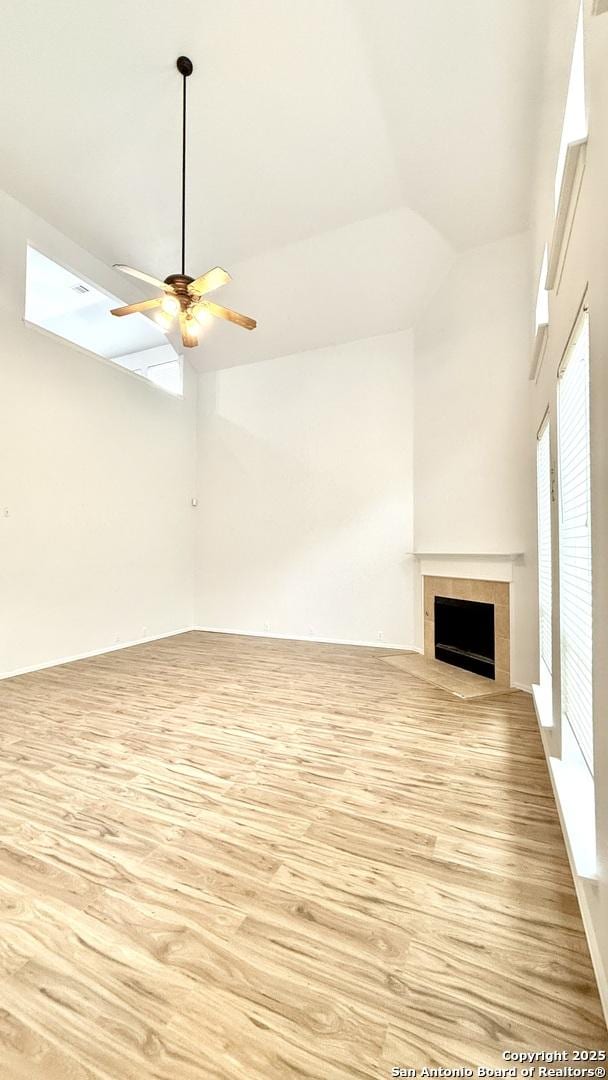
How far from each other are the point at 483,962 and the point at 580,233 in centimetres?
240

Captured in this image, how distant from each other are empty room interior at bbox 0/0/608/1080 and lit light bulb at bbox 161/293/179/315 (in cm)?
4

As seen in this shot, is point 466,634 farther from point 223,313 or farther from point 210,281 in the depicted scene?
point 210,281

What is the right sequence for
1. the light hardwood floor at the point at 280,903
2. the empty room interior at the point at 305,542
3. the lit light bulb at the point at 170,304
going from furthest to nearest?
the lit light bulb at the point at 170,304, the empty room interior at the point at 305,542, the light hardwood floor at the point at 280,903

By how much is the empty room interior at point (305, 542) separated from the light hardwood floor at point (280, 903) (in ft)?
0.04

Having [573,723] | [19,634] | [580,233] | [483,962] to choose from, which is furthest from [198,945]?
[19,634]

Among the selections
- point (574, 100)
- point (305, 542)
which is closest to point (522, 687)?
point (305, 542)

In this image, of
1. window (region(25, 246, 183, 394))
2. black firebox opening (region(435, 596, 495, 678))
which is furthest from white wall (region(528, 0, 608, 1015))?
window (region(25, 246, 183, 394))

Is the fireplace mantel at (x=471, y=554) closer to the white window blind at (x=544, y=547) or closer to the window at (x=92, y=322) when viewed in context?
the white window blind at (x=544, y=547)

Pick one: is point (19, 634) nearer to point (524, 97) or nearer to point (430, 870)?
point (430, 870)

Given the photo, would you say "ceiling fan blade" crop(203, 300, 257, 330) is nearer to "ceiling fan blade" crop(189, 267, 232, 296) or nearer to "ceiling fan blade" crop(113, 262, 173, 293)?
"ceiling fan blade" crop(189, 267, 232, 296)

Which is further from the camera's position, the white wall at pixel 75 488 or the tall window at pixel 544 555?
the white wall at pixel 75 488

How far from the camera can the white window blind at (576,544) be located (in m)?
1.67

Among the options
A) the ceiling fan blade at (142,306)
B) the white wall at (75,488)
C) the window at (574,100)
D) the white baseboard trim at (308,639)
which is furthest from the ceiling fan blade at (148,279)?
the white baseboard trim at (308,639)

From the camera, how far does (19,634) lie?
174 inches
